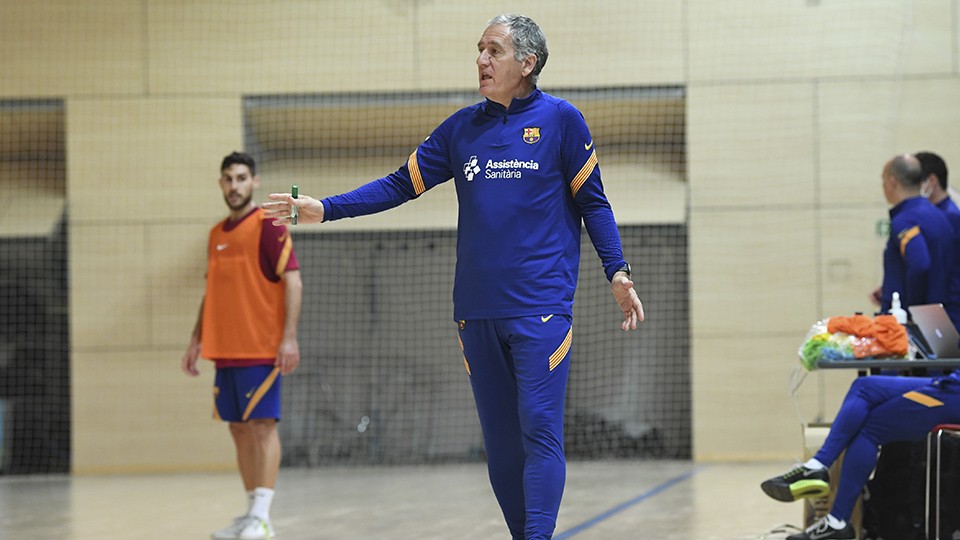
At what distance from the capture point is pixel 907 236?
227 inches

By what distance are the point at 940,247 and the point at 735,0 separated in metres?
4.63

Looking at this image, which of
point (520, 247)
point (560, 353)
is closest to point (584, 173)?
point (520, 247)

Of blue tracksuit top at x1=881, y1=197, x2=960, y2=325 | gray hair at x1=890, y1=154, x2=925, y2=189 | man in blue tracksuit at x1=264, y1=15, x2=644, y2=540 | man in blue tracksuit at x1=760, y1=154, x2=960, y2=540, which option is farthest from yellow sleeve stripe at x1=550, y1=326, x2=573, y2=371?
gray hair at x1=890, y1=154, x2=925, y2=189

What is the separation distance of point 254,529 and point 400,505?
1.49 m

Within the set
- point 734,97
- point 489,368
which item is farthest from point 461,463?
point 489,368

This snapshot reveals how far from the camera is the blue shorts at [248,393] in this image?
5797 millimetres

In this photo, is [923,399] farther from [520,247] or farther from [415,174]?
[415,174]

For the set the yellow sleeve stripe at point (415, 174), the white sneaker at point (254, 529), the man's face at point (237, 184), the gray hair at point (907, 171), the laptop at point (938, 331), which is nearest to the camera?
the yellow sleeve stripe at point (415, 174)

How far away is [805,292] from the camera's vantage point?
32.1 ft

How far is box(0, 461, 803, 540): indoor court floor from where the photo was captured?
5.79m

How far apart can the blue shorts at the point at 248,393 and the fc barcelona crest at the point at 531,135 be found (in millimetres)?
2716

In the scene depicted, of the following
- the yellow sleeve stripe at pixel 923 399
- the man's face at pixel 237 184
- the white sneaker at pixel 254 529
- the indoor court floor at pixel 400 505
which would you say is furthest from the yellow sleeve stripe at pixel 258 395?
the yellow sleeve stripe at pixel 923 399

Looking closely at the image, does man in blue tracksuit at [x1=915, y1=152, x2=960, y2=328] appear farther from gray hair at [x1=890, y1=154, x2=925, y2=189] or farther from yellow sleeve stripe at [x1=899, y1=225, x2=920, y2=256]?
yellow sleeve stripe at [x1=899, y1=225, x2=920, y2=256]

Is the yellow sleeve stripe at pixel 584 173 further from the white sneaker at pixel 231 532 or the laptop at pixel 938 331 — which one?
the white sneaker at pixel 231 532
